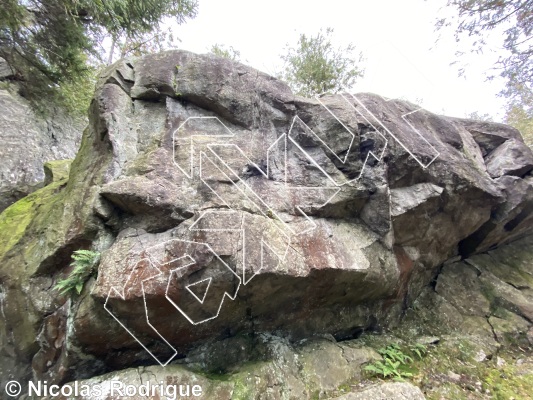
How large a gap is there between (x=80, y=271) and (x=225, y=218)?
188cm

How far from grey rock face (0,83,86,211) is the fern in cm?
401

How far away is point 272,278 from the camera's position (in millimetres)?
3748

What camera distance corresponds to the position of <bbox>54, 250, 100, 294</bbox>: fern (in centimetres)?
351

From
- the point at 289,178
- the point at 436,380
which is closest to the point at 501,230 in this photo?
the point at 436,380

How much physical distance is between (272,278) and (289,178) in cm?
168

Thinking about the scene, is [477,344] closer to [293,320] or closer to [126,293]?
Answer: [293,320]

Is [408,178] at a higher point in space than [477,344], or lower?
higher

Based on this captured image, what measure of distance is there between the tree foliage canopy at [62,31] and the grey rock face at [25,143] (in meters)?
0.80

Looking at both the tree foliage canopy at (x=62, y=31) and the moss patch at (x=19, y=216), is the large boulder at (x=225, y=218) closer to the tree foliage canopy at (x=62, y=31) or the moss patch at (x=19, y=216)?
the moss patch at (x=19, y=216)
